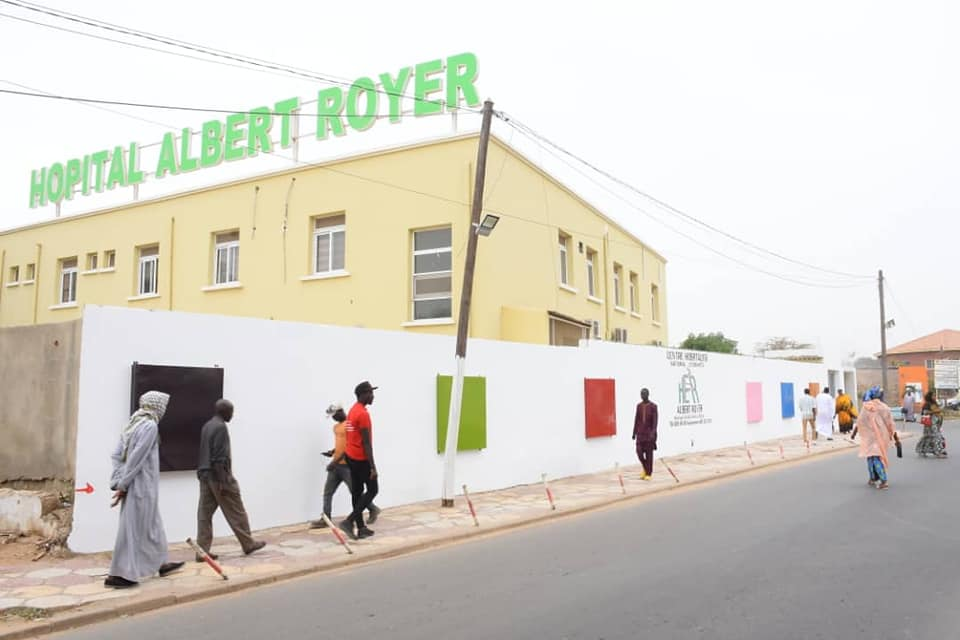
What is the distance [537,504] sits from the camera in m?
11.6

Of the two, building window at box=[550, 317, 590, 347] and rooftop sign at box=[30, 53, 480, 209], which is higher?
rooftop sign at box=[30, 53, 480, 209]

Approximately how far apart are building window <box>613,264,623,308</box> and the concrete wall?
19.3 metres

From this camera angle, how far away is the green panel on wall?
12.2 m

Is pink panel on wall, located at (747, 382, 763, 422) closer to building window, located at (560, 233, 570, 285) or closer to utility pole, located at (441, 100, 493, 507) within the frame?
building window, located at (560, 233, 570, 285)

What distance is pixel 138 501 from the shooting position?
6871 mm

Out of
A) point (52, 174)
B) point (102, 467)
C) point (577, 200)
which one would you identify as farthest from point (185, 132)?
point (102, 467)

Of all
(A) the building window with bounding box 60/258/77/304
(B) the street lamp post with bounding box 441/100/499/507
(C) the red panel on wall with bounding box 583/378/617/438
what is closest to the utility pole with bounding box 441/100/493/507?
(B) the street lamp post with bounding box 441/100/499/507

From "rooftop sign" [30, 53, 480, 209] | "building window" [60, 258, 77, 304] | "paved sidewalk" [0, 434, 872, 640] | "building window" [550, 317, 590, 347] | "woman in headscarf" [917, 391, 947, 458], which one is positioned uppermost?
"rooftop sign" [30, 53, 480, 209]

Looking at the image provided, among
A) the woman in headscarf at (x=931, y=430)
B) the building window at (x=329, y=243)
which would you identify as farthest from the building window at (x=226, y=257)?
the woman in headscarf at (x=931, y=430)

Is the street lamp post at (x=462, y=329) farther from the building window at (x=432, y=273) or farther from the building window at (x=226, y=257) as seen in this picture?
the building window at (x=226, y=257)

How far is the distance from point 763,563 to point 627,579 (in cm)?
155

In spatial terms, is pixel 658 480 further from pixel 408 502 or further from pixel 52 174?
pixel 52 174

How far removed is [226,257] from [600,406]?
11321mm

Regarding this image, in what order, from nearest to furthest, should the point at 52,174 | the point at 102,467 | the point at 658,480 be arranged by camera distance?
the point at 102,467 < the point at 658,480 < the point at 52,174
